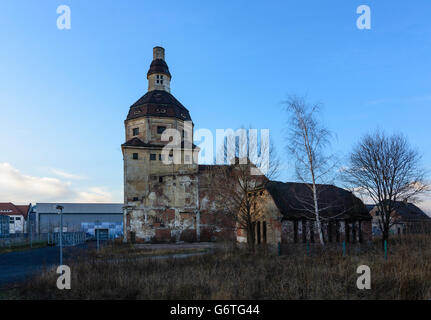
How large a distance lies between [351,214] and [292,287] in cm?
1604

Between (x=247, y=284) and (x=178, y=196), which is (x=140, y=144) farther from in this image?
(x=247, y=284)

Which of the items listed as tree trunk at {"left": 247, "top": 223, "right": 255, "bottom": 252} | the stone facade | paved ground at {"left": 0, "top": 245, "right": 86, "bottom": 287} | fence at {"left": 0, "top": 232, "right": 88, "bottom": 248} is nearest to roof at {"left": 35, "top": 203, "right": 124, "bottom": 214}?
fence at {"left": 0, "top": 232, "right": 88, "bottom": 248}

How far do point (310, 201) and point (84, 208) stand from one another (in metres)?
45.0

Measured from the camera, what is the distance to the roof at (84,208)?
173 feet

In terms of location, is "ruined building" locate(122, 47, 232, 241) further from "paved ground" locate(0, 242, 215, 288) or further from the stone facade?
"paved ground" locate(0, 242, 215, 288)

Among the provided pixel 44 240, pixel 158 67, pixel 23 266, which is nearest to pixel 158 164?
pixel 158 67

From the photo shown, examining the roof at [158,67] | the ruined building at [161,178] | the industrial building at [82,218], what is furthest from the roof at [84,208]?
Answer: the roof at [158,67]

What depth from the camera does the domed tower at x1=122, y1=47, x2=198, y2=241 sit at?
3181 centimetres

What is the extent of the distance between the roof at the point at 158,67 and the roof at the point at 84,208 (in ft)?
82.6

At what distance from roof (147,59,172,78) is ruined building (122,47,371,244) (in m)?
0.14
